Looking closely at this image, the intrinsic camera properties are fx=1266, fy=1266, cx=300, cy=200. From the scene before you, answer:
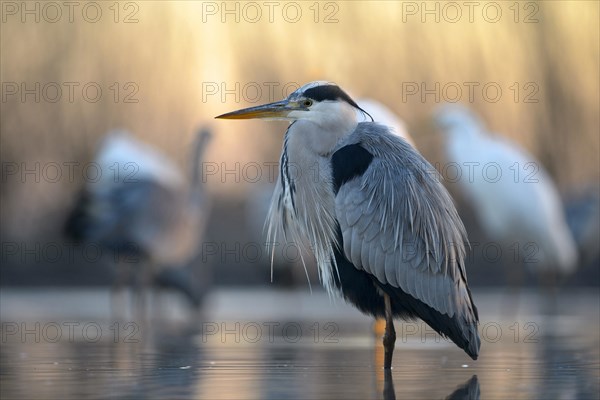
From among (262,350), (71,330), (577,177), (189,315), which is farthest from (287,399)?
(577,177)

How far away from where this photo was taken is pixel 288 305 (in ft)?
47.8

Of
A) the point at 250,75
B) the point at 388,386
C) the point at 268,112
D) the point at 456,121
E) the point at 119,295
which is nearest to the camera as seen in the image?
the point at 388,386

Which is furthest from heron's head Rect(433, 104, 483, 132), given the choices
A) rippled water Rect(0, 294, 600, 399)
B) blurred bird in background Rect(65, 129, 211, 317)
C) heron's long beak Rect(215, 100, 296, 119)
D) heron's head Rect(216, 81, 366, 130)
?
heron's long beak Rect(215, 100, 296, 119)

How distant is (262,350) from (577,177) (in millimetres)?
12176

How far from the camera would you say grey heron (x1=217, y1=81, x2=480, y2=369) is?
6.70 m

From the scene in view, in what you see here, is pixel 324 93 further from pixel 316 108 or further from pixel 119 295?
pixel 119 295

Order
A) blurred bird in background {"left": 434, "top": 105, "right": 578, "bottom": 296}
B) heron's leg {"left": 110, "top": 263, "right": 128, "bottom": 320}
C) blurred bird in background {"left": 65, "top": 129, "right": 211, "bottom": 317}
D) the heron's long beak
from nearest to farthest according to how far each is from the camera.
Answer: the heron's long beak, heron's leg {"left": 110, "top": 263, "right": 128, "bottom": 320}, blurred bird in background {"left": 65, "top": 129, "right": 211, "bottom": 317}, blurred bird in background {"left": 434, "top": 105, "right": 578, "bottom": 296}

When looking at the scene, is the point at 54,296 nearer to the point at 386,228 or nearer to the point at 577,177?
the point at 577,177

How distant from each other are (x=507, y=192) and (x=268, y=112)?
22.6ft

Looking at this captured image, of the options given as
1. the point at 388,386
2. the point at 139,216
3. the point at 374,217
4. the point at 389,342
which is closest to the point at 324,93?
the point at 374,217

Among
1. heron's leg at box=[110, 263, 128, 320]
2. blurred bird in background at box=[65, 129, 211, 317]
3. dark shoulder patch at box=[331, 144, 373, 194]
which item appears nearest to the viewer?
dark shoulder patch at box=[331, 144, 373, 194]

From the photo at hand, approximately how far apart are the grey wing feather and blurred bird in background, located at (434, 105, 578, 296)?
22.0 ft

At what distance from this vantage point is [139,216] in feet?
43.9

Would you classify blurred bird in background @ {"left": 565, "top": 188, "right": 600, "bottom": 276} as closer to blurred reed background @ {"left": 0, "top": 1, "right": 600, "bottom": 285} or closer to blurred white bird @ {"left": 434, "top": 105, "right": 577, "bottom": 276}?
blurred reed background @ {"left": 0, "top": 1, "right": 600, "bottom": 285}
